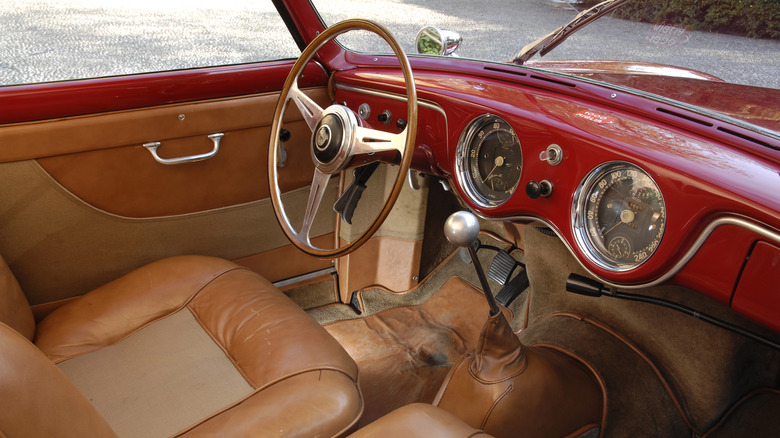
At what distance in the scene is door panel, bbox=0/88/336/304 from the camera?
1.76 meters

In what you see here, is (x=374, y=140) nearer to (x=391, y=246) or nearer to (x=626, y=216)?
(x=626, y=216)

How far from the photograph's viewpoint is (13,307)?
5.10ft

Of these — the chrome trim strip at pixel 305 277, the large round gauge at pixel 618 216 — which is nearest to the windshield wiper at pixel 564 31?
the large round gauge at pixel 618 216

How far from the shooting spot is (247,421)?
1278mm

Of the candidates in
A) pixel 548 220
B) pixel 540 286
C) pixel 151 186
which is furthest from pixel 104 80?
pixel 540 286

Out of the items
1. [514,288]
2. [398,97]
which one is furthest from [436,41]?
[514,288]

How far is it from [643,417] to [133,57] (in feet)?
5.77

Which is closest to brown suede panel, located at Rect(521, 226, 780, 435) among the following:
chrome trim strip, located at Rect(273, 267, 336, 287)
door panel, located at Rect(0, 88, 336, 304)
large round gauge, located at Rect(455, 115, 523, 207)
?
large round gauge, located at Rect(455, 115, 523, 207)

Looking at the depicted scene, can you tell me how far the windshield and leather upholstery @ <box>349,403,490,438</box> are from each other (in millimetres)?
866

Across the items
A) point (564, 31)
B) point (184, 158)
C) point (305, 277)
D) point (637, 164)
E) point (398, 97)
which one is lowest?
point (305, 277)

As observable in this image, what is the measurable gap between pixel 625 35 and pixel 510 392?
93 centimetres

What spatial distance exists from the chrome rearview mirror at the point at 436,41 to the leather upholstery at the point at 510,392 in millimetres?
952

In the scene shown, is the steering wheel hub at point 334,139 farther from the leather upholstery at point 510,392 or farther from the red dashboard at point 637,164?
the leather upholstery at point 510,392

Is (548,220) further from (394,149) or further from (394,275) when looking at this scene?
(394,275)
